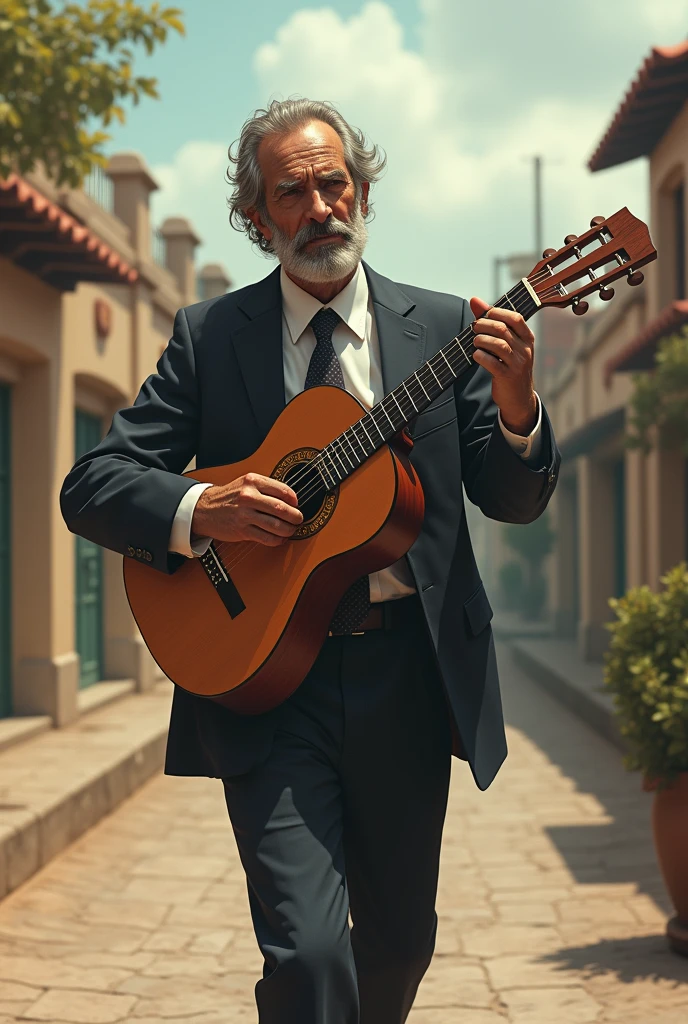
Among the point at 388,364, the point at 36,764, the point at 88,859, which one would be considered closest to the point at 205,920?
the point at 88,859

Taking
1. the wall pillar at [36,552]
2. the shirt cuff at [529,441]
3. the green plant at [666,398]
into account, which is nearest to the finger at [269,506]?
the shirt cuff at [529,441]

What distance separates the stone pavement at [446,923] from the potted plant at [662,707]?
13.8 inches

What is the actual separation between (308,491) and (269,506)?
127 millimetres

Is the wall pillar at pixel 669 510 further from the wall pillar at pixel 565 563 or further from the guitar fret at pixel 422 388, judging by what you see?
the wall pillar at pixel 565 563

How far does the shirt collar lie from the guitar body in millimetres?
A: 217

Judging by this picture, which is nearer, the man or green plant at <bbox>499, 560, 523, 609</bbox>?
the man

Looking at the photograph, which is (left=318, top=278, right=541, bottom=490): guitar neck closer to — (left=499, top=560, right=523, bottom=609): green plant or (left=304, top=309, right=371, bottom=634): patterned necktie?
(left=304, top=309, right=371, bottom=634): patterned necktie

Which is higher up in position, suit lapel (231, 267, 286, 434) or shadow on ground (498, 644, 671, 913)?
suit lapel (231, 267, 286, 434)

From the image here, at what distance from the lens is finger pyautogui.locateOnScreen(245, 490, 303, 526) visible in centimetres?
249

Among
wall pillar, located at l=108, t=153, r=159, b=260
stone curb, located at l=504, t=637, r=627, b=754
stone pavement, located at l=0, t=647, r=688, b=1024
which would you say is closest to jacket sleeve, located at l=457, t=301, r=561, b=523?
stone pavement, located at l=0, t=647, r=688, b=1024

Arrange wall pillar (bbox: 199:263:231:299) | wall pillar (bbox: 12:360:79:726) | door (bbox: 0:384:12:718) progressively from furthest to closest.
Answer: wall pillar (bbox: 199:263:231:299), wall pillar (bbox: 12:360:79:726), door (bbox: 0:384:12:718)

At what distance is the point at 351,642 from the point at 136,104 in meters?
4.66

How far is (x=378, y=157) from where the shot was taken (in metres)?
2.88

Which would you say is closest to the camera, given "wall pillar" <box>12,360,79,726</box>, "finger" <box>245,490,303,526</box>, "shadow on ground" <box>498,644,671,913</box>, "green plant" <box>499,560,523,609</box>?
"finger" <box>245,490,303,526</box>
